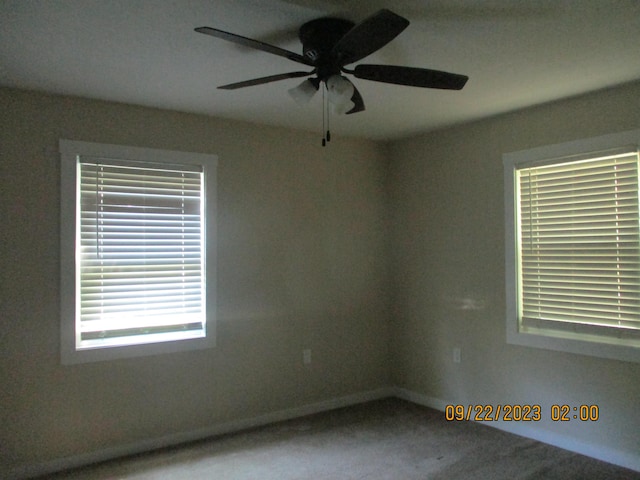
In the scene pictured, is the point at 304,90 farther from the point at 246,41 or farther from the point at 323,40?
the point at 246,41

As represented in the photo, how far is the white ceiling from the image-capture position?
2.00 m

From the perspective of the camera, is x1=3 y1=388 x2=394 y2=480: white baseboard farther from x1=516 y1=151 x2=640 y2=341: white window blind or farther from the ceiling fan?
the ceiling fan

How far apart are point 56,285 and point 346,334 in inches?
96.2

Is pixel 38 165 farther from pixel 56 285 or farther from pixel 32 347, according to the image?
pixel 32 347

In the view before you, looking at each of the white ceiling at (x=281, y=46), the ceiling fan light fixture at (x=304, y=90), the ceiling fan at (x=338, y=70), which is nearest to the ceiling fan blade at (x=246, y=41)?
the ceiling fan at (x=338, y=70)

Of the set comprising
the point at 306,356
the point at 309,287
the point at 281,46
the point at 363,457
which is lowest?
the point at 363,457

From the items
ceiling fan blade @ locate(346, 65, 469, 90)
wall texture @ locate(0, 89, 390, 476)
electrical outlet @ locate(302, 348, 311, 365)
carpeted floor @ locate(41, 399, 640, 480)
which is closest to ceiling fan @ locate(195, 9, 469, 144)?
ceiling fan blade @ locate(346, 65, 469, 90)

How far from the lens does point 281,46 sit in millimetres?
2400

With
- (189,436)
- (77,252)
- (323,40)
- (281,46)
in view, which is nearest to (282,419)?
(189,436)

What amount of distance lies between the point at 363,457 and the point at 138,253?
215 centimetres

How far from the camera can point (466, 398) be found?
395cm

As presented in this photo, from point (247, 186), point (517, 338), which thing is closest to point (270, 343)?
point (247, 186)

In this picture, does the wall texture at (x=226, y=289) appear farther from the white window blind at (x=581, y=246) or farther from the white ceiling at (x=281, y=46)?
the white window blind at (x=581, y=246)

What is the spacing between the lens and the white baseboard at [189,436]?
297 cm
